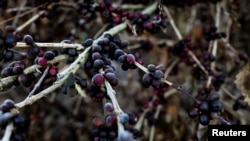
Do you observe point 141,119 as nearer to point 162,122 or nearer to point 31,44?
point 162,122

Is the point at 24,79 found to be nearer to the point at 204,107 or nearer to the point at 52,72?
the point at 52,72

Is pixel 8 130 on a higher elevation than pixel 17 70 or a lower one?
lower

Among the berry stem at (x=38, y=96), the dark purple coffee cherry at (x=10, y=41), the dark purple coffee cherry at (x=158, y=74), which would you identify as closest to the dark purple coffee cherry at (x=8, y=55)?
the dark purple coffee cherry at (x=10, y=41)

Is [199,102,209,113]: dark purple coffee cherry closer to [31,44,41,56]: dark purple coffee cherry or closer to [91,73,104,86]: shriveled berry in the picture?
[91,73,104,86]: shriveled berry

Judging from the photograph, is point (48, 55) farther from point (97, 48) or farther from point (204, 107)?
point (204, 107)

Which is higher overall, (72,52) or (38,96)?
(72,52)

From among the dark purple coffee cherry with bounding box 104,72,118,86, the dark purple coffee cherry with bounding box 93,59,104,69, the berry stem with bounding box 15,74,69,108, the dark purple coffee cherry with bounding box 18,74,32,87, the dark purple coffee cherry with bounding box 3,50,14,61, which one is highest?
the dark purple coffee cherry with bounding box 3,50,14,61

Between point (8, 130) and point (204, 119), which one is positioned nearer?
point (8, 130)


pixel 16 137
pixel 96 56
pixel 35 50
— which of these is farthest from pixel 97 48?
pixel 16 137

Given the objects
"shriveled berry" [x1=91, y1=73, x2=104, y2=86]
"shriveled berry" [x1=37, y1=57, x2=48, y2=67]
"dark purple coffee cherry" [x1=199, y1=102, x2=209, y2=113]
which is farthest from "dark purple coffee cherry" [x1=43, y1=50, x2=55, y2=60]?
"dark purple coffee cherry" [x1=199, y1=102, x2=209, y2=113]

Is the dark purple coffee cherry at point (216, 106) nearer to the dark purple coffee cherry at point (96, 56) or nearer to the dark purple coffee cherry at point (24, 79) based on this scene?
the dark purple coffee cherry at point (96, 56)

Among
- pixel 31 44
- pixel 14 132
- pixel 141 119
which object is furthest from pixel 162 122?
pixel 14 132
